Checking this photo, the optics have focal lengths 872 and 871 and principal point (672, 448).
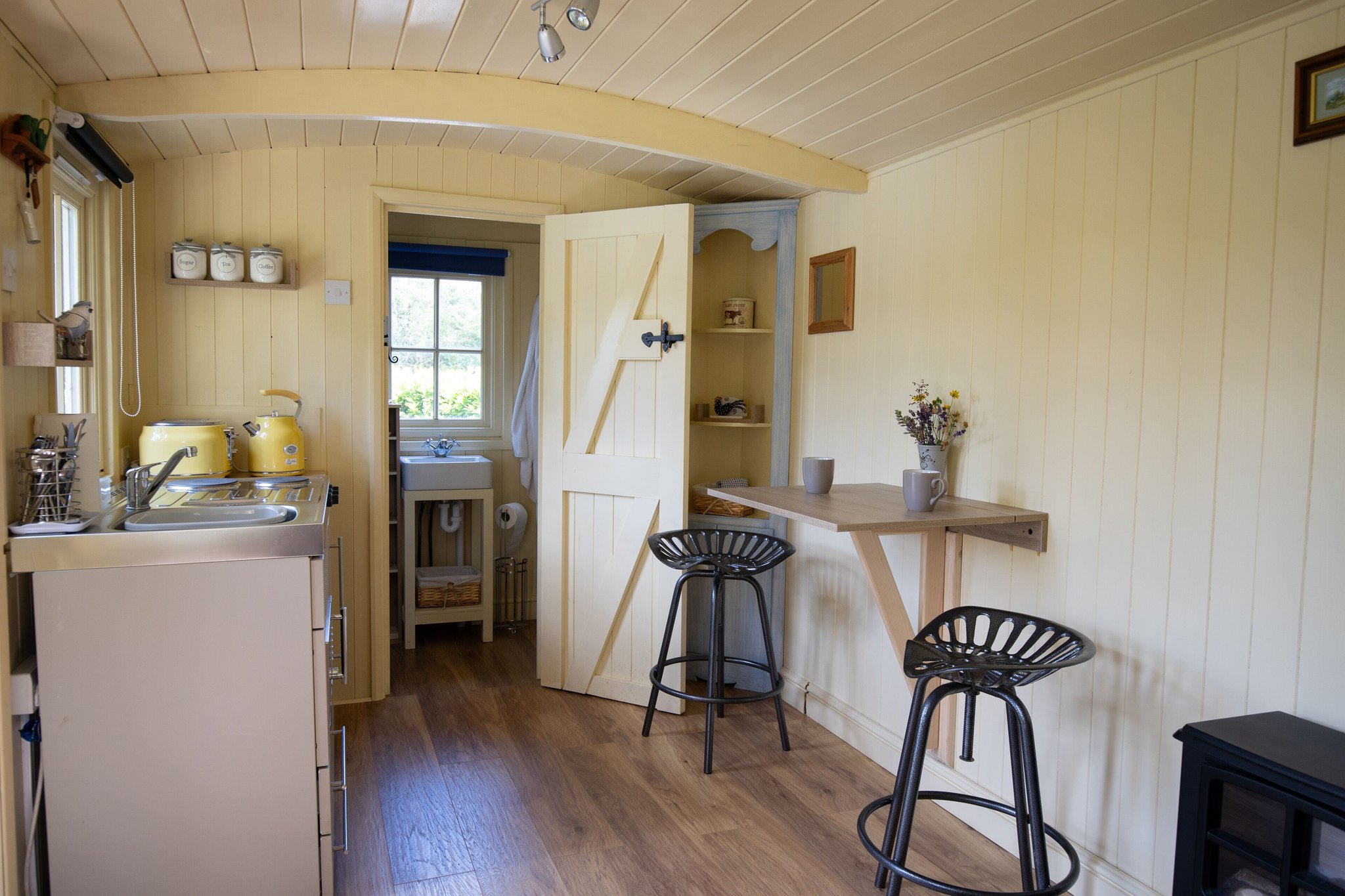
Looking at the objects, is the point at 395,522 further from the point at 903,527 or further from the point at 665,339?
the point at 903,527

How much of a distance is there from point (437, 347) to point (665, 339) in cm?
179

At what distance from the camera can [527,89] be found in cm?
252

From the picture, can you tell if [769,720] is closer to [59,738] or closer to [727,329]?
[727,329]

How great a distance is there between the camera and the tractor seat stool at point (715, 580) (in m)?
2.89

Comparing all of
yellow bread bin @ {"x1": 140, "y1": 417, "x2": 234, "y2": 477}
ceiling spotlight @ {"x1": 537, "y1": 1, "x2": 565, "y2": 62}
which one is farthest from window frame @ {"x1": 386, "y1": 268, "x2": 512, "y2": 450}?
ceiling spotlight @ {"x1": 537, "y1": 1, "x2": 565, "y2": 62}

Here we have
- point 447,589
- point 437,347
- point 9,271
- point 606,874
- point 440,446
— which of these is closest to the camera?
point 9,271

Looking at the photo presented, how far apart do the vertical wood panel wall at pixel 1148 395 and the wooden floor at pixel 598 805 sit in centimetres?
50

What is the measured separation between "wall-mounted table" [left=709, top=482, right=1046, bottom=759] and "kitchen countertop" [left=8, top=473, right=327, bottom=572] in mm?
1156

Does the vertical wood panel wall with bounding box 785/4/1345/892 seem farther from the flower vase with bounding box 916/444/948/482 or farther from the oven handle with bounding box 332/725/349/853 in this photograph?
the oven handle with bounding box 332/725/349/853

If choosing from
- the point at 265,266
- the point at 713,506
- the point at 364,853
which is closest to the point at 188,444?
the point at 265,266

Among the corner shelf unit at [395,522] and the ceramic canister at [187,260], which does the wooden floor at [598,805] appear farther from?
the ceramic canister at [187,260]

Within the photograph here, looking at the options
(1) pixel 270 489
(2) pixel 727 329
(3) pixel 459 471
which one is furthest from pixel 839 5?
(3) pixel 459 471

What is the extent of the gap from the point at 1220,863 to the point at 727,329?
246 centimetres

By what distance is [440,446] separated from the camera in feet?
14.5
